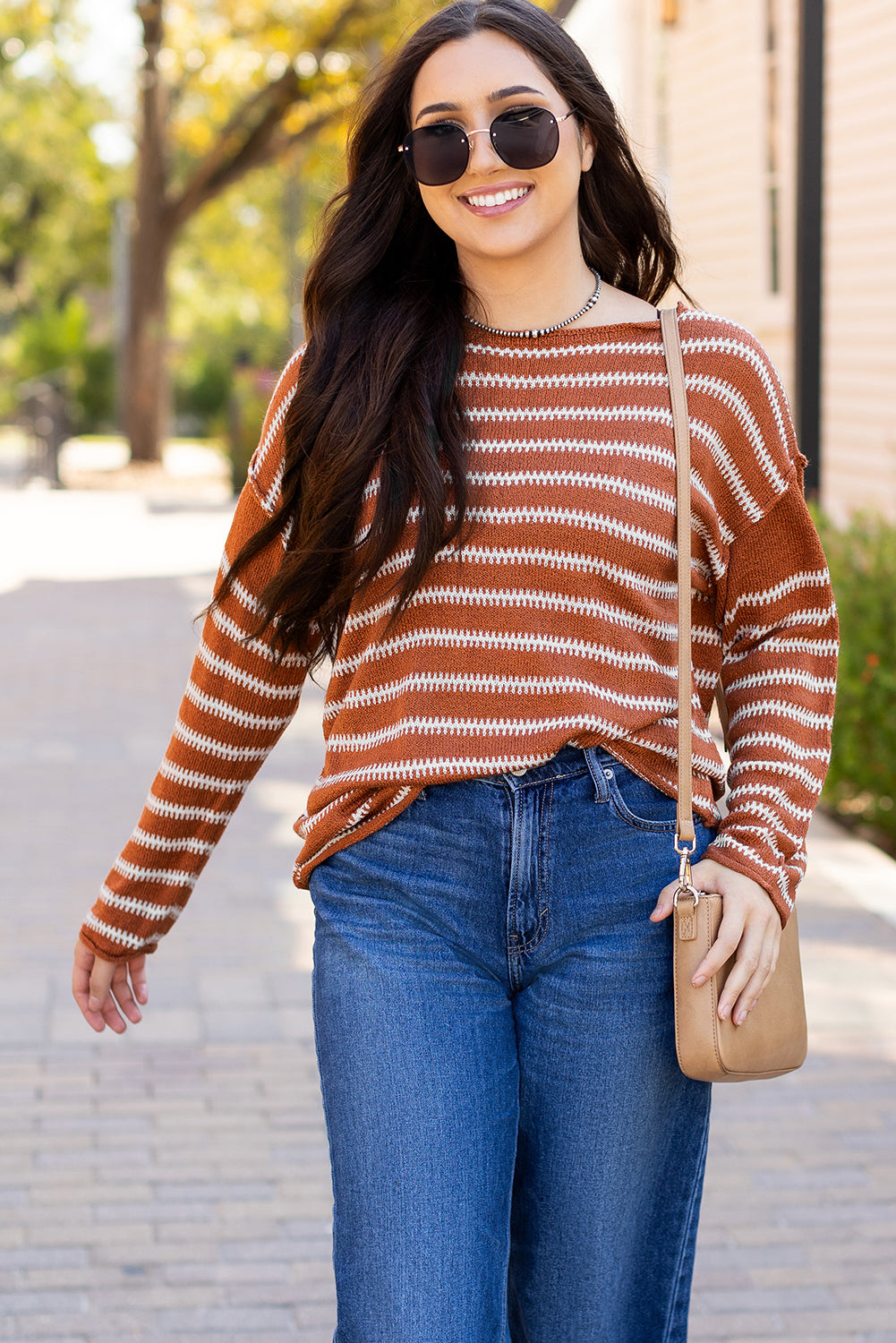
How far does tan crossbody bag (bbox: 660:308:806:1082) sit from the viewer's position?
6.57 ft

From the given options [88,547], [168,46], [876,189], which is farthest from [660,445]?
[168,46]

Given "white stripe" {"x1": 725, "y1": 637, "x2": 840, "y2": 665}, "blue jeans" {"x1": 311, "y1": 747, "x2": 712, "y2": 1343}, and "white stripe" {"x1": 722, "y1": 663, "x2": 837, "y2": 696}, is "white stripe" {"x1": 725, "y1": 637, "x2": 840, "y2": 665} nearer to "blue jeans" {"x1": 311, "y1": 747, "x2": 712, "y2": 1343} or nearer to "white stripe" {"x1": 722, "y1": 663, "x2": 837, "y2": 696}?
"white stripe" {"x1": 722, "y1": 663, "x2": 837, "y2": 696}

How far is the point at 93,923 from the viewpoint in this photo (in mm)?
2396

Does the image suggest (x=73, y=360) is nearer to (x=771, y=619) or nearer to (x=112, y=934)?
(x=112, y=934)

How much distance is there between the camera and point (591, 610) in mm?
2064

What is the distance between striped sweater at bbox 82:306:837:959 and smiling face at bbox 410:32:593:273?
0.41 feet

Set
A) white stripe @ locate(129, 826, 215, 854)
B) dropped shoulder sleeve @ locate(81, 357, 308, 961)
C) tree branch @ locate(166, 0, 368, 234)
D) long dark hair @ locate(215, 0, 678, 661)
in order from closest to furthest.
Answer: long dark hair @ locate(215, 0, 678, 661), dropped shoulder sleeve @ locate(81, 357, 308, 961), white stripe @ locate(129, 826, 215, 854), tree branch @ locate(166, 0, 368, 234)

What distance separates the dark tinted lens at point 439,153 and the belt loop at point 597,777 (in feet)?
2.29

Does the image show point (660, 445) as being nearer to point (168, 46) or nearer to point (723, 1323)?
point (723, 1323)

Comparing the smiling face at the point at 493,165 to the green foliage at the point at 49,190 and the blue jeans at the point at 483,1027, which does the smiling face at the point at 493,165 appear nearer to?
the blue jeans at the point at 483,1027

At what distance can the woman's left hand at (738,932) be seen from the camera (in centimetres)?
202

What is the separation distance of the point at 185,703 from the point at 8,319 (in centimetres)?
5898

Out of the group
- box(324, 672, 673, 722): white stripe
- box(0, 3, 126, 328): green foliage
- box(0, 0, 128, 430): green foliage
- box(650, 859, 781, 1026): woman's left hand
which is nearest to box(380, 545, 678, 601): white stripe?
box(324, 672, 673, 722): white stripe

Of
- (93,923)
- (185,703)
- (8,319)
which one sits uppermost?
(185,703)
